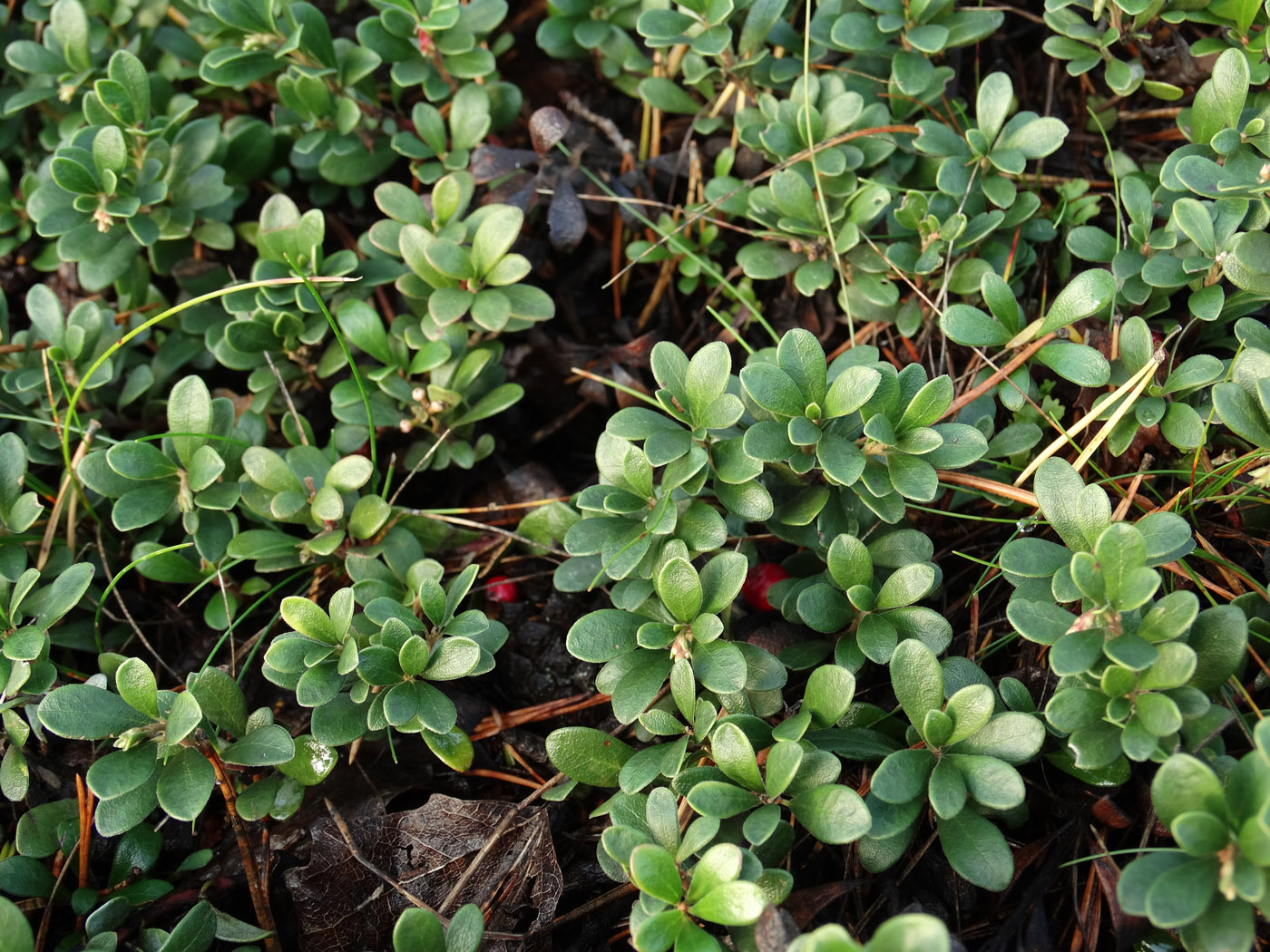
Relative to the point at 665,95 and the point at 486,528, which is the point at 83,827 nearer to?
the point at 486,528

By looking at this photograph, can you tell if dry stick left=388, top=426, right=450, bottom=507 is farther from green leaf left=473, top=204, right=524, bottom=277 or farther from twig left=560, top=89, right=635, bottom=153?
twig left=560, top=89, right=635, bottom=153

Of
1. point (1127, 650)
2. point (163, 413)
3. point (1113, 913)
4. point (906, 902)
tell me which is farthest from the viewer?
point (163, 413)

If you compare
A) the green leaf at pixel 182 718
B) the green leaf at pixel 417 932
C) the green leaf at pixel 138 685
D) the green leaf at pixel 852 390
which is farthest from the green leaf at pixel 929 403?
the green leaf at pixel 138 685

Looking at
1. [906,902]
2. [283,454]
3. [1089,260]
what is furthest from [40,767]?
[1089,260]

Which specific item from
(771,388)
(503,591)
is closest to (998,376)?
(771,388)

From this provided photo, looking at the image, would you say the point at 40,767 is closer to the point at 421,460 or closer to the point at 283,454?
the point at 283,454

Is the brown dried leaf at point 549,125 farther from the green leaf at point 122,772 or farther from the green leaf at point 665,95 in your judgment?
the green leaf at point 122,772

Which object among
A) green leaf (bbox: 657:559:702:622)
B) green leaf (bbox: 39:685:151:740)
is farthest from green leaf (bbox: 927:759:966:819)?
green leaf (bbox: 39:685:151:740)
